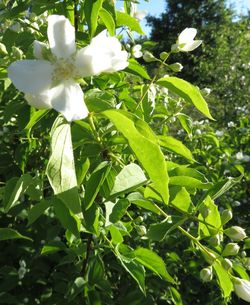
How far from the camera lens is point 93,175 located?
107 centimetres

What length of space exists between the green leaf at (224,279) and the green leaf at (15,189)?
0.52 m

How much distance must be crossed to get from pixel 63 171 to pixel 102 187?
239mm

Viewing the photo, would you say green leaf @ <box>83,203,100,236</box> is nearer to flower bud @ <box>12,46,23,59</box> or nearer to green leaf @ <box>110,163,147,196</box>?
green leaf @ <box>110,163,147,196</box>

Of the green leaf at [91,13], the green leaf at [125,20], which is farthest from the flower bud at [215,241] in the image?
the green leaf at [125,20]

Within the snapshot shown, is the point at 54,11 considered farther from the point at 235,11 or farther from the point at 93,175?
the point at 235,11

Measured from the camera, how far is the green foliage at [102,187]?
0.98 m

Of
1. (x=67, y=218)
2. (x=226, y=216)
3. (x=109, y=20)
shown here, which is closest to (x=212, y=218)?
(x=226, y=216)

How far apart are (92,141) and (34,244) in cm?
118

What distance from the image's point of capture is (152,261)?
1361 mm

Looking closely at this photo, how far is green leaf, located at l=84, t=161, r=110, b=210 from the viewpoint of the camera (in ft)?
3.47

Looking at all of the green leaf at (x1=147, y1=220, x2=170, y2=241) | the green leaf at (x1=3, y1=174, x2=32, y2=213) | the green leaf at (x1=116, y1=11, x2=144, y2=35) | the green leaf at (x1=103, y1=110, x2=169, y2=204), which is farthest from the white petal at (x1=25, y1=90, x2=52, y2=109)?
the green leaf at (x1=116, y1=11, x2=144, y2=35)

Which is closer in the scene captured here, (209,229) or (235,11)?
(209,229)

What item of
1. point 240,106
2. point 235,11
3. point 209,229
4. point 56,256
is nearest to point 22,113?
point 209,229

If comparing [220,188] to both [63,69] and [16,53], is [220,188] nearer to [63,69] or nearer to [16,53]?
[63,69]
